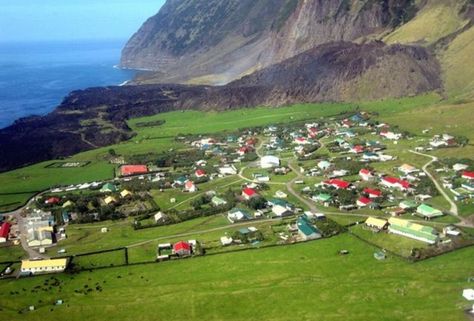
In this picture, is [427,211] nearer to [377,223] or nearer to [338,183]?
[377,223]

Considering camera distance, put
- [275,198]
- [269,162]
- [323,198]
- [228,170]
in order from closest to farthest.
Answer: [323,198], [275,198], [228,170], [269,162]

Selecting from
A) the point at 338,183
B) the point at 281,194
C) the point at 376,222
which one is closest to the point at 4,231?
the point at 281,194

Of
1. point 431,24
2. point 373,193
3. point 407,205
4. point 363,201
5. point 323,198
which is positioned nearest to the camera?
point 407,205

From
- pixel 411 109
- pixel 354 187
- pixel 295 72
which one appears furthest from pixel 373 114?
pixel 354 187

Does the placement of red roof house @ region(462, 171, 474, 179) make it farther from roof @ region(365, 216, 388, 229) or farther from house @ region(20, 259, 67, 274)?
house @ region(20, 259, 67, 274)

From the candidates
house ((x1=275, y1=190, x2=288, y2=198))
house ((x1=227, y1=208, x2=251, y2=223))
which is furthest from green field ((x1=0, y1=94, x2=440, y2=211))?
house ((x1=227, y1=208, x2=251, y2=223))

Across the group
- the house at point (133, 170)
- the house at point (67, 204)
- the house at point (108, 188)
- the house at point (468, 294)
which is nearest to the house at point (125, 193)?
the house at point (108, 188)
